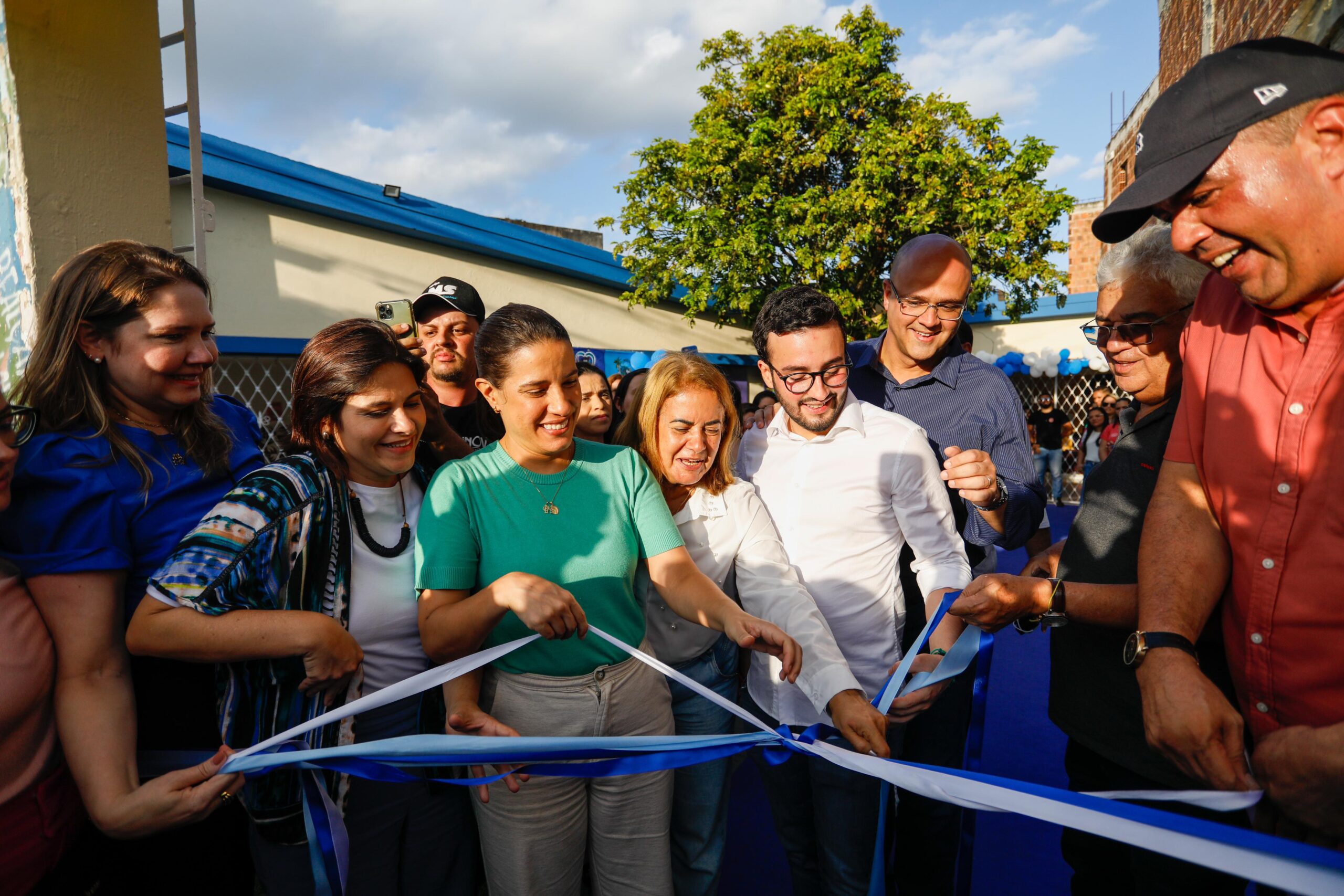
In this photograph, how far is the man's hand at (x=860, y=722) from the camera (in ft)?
5.85

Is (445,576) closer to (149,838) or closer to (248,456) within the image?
(248,456)

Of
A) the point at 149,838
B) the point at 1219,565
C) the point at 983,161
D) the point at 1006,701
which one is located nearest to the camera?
the point at 1219,565

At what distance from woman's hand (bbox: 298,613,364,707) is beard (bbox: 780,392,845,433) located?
1.51 metres

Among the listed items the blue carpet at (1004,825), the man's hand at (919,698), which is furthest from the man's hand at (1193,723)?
the blue carpet at (1004,825)

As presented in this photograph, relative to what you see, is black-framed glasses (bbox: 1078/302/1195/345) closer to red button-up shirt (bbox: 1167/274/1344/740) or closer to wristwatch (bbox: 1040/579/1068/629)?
red button-up shirt (bbox: 1167/274/1344/740)

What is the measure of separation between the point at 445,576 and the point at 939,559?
1.57m

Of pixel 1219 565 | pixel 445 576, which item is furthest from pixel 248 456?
pixel 1219 565

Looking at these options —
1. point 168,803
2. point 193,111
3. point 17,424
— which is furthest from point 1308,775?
point 193,111

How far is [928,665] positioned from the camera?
6.66ft

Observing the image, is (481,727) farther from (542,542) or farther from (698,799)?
(698,799)

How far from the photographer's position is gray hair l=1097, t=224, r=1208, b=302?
78.0 inches

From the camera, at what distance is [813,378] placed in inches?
93.4

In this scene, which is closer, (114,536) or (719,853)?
(114,536)

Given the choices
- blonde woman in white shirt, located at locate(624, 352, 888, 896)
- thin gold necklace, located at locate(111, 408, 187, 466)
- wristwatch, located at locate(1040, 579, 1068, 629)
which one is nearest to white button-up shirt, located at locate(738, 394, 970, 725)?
blonde woman in white shirt, located at locate(624, 352, 888, 896)
